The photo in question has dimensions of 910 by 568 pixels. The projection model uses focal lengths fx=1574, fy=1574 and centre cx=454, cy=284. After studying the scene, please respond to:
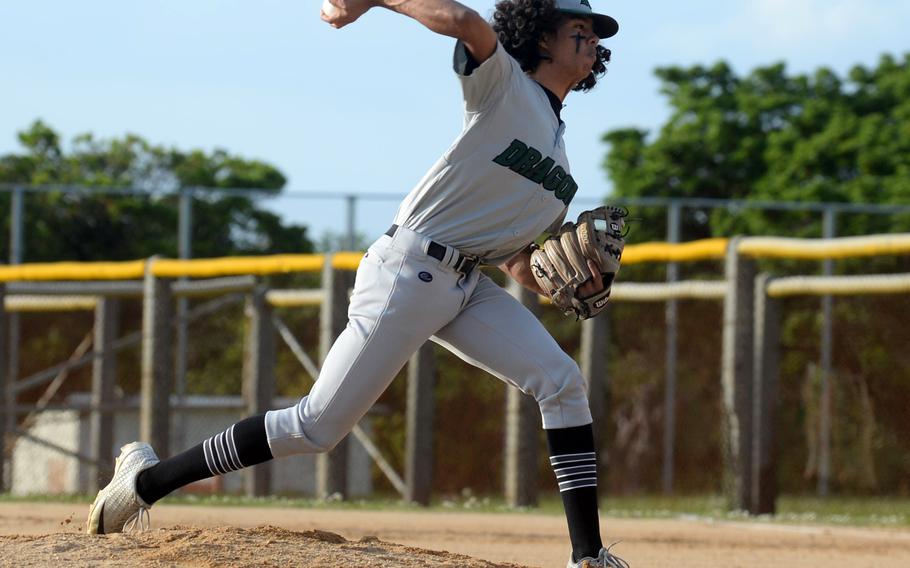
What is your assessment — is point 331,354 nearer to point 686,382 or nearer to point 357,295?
point 357,295

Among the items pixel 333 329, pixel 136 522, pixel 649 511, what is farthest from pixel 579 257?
pixel 649 511

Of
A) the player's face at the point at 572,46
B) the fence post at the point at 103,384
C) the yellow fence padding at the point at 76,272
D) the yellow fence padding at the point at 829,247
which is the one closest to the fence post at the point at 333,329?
the yellow fence padding at the point at 76,272

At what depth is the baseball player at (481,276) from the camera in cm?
494

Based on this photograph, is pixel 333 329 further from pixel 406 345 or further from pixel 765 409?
pixel 406 345

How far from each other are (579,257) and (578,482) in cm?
74

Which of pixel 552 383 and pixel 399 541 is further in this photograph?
pixel 399 541

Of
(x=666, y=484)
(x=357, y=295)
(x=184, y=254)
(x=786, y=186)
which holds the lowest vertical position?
(x=666, y=484)

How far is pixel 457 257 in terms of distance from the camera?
4.98 metres

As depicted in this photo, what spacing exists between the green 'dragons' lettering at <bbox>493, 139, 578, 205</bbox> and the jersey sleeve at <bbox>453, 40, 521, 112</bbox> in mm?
166

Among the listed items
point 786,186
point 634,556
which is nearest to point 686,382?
point 786,186

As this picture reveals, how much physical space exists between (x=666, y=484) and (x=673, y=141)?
8.85m

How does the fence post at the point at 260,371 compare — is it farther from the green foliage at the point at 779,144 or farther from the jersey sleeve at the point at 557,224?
the green foliage at the point at 779,144

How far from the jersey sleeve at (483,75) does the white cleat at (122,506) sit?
1.72m

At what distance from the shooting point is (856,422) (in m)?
15.3
